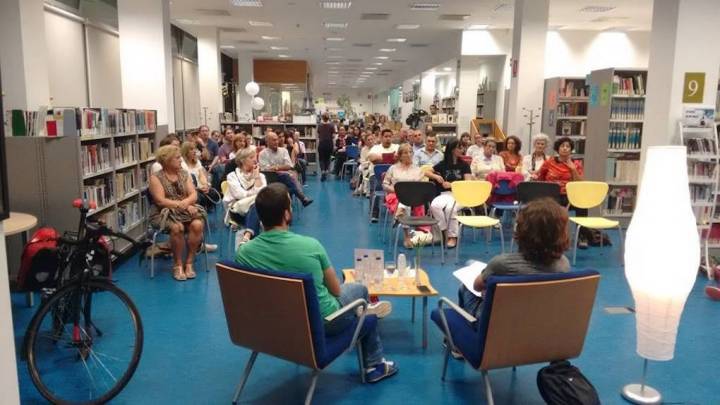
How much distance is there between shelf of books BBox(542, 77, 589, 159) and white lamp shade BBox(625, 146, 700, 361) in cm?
692

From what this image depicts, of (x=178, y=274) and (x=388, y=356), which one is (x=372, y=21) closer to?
(x=178, y=274)

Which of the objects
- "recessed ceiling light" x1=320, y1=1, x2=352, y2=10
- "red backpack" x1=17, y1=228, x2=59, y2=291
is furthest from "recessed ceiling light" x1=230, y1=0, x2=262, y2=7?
"red backpack" x1=17, y1=228, x2=59, y2=291

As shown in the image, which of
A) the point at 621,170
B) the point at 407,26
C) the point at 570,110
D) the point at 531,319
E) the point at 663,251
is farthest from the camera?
the point at 407,26

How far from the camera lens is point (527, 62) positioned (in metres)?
10.0

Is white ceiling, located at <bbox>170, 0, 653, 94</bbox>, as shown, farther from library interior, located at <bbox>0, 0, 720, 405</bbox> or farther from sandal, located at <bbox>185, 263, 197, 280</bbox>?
sandal, located at <bbox>185, 263, 197, 280</bbox>

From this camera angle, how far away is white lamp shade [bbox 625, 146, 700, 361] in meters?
2.95

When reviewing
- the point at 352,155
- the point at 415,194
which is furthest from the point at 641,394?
the point at 352,155

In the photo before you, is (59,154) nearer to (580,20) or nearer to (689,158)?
(689,158)

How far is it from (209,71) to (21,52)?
911cm

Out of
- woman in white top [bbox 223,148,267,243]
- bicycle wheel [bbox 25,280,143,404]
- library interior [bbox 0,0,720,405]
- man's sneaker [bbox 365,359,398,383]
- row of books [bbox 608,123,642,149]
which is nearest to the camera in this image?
library interior [bbox 0,0,720,405]

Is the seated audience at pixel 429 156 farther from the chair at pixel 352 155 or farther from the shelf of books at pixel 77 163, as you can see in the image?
the chair at pixel 352 155

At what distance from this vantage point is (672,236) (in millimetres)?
2939

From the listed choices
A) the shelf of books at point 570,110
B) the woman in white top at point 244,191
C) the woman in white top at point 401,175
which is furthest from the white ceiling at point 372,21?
the woman in white top at point 244,191

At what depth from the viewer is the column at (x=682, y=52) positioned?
5.78 meters
